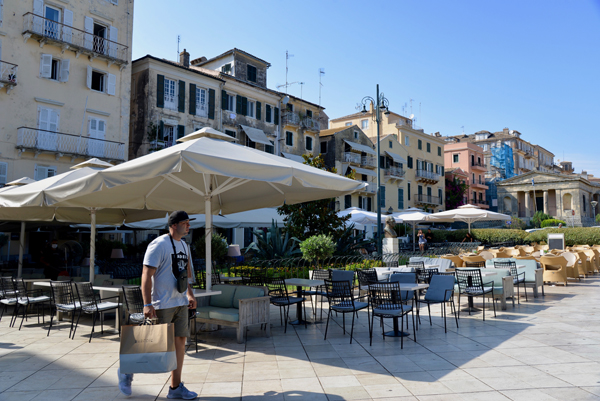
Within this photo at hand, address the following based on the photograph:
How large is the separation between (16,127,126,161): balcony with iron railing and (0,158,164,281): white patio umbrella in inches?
450

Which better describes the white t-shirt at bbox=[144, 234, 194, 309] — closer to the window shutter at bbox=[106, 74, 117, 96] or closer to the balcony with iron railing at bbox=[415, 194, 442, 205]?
the window shutter at bbox=[106, 74, 117, 96]

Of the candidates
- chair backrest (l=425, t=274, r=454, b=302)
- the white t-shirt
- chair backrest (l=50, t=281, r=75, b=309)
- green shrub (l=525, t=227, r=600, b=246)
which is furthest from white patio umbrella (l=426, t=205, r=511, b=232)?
the white t-shirt

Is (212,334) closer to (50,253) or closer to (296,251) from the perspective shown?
(50,253)

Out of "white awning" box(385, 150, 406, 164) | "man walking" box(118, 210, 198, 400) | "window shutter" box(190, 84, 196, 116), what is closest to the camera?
"man walking" box(118, 210, 198, 400)

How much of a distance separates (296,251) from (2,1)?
18.0m

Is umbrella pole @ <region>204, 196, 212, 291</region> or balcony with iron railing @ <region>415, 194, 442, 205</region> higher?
balcony with iron railing @ <region>415, 194, 442, 205</region>

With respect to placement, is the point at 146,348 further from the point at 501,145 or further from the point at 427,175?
the point at 501,145

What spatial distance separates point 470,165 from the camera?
61688 millimetres

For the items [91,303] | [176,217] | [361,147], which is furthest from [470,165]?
[176,217]

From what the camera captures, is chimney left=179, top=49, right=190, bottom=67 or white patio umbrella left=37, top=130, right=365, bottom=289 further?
chimney left=179, top=49, right=190, bottom=67

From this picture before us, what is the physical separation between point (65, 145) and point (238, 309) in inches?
728

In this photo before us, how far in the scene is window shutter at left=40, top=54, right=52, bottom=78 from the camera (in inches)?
850

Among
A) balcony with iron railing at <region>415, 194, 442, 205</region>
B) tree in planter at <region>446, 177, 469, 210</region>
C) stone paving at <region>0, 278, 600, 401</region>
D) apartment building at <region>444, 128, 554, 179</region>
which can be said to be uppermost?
apartment building at <region>444, 128, 554, 179</region>

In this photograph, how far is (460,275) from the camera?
30.0 feet
